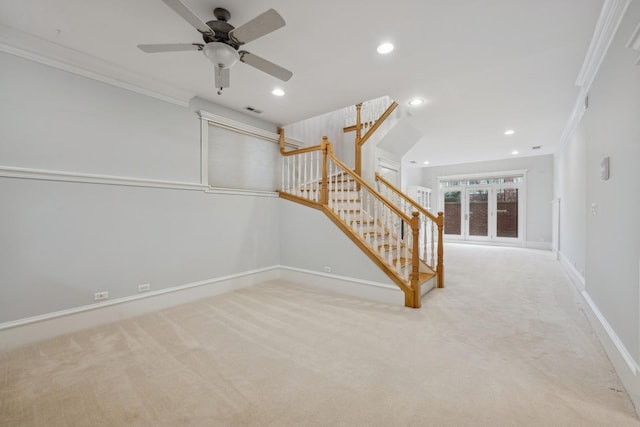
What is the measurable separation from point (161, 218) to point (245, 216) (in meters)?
1.20

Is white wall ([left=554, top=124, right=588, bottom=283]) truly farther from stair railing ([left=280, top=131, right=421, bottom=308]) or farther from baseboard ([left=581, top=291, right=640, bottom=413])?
stair railing ([left=280, top=131, right=421, bottom=308])

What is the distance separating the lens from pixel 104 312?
272 centimetres

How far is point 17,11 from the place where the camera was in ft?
6.59

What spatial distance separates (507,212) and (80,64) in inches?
415

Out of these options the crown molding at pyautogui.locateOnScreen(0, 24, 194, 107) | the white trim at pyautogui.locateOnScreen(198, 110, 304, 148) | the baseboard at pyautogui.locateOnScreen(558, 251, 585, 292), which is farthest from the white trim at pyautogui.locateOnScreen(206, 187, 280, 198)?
the baseboard at pyautogui.locateOnScreen(558, 251, 585, 292)

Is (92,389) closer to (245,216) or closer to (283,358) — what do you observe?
(283,358)

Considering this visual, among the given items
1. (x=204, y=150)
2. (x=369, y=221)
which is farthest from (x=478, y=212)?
(x=204, y=150)

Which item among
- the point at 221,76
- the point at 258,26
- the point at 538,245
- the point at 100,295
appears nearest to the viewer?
the point at 258,26

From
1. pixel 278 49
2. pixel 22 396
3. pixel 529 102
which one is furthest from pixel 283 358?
pixel 529 102

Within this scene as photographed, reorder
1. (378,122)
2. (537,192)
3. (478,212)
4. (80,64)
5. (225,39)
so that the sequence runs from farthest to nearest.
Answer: (478,212)
(537,192)
(378,122)
(80,64)
(225,39)

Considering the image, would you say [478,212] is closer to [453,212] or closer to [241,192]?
[453,212]

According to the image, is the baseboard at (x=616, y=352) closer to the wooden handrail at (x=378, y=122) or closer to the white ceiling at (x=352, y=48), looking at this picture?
the white ceiling at (x=352, y=48)

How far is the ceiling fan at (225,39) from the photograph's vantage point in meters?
1.72

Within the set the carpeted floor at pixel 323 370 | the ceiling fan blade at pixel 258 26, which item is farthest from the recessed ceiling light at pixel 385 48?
the carpeted floor at pixel 323 370
